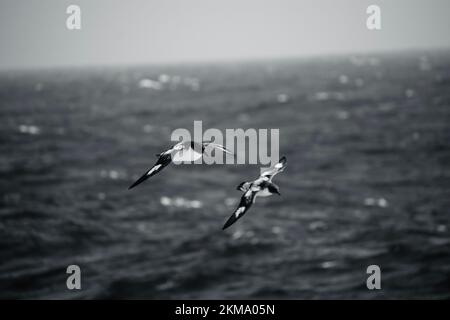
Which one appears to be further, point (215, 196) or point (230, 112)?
point (230, 112)

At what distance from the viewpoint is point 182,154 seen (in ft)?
8.73

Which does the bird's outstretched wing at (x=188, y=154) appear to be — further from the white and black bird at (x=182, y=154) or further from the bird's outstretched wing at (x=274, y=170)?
the bird's outstretched wing at (x=274, y=170)

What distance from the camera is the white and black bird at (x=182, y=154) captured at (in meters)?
2.66

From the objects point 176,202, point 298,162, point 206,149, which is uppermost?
point 298,162

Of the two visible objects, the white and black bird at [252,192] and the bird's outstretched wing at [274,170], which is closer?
the white and black bird at [252,192]

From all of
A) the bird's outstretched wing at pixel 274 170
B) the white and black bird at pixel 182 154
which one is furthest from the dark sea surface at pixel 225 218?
the white and black bird at pixel 182 154

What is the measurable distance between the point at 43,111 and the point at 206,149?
174138 mm

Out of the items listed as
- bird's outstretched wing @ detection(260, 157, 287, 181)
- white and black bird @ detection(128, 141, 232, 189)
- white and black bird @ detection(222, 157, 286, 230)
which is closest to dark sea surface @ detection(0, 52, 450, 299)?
bird's outstretched wing @ detection(260, 157, 287, 181)

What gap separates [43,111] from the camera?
164 meters

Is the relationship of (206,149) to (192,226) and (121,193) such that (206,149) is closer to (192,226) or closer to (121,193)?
(192,226)

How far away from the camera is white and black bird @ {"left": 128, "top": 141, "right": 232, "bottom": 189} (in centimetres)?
266

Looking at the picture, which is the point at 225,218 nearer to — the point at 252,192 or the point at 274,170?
the point at 274,170
